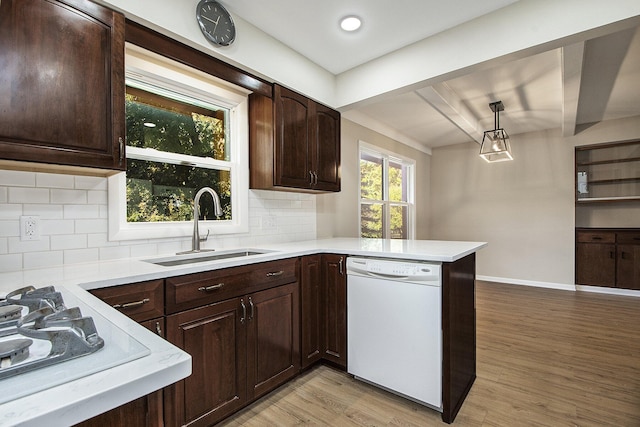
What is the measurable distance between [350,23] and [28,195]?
2209mm

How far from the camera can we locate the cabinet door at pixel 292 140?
2537mm

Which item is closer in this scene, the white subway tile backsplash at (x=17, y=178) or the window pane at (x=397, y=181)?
the white subway tile backsplash at (x=17, y=178)

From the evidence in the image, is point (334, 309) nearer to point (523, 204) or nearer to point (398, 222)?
point (398, 222)

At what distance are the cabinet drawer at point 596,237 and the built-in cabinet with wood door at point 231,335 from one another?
4729 mm

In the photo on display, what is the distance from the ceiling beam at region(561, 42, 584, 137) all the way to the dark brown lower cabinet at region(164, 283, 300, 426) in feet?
8.85

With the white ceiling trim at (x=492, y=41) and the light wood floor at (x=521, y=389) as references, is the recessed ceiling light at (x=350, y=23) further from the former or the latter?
the light wood floor at (x=521, y=389)

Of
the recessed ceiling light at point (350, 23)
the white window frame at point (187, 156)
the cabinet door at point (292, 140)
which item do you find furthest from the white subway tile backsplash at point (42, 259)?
the recessed ceiling light at point (350, 23)

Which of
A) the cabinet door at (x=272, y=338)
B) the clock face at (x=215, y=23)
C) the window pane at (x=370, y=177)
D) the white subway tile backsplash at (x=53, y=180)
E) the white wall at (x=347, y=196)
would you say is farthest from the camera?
the window pane at (x=370, y=177)

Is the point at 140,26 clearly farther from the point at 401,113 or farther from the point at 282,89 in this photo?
the point at 401,113

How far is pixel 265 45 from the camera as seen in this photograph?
2.43 metres

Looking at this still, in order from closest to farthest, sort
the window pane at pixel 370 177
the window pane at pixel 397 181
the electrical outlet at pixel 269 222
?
the electrical outlet at pixel 269 222 → the window pane at pixel 370 177 → the window pane at pixel 397 181

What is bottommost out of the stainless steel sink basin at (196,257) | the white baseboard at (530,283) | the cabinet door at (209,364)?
the white baseboard at (530,283)

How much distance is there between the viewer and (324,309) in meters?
2.38

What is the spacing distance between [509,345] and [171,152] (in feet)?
10.5
